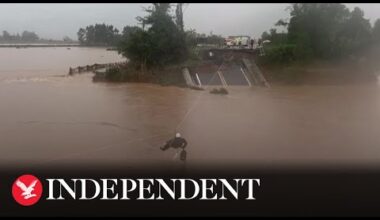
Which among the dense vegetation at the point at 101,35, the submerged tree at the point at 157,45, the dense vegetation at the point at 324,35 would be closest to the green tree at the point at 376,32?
the dense vegetation at the point at 324,35

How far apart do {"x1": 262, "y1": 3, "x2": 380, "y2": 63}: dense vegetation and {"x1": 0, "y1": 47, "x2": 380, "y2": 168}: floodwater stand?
4828mm

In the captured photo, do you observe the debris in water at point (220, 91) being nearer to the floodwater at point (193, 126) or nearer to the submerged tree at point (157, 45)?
the floodwater at point (193, 126)

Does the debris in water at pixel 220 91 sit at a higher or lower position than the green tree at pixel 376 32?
lower

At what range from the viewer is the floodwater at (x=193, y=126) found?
38.9 feet

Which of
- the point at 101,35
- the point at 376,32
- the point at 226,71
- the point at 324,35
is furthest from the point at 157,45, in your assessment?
the point at 101,35

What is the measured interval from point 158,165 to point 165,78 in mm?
19655

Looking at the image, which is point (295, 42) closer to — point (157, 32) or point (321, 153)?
point (157, 32)

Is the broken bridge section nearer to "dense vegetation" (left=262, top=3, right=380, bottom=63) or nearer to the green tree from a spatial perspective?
"dense vegetation" (left=262, top=3, right=380, bottom=63)

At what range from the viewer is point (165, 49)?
33.1m

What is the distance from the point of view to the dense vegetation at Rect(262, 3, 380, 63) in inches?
1260

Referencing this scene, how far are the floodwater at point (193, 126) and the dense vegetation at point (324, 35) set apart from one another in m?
4.83

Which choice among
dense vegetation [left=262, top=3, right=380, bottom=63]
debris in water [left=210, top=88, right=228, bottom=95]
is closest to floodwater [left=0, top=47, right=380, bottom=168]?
debris in water [left=210, top=88, right=228, bottom=95]

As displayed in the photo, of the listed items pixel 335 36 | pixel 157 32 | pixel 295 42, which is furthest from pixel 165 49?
pixel 335 36

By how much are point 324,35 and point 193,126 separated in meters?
20.3
